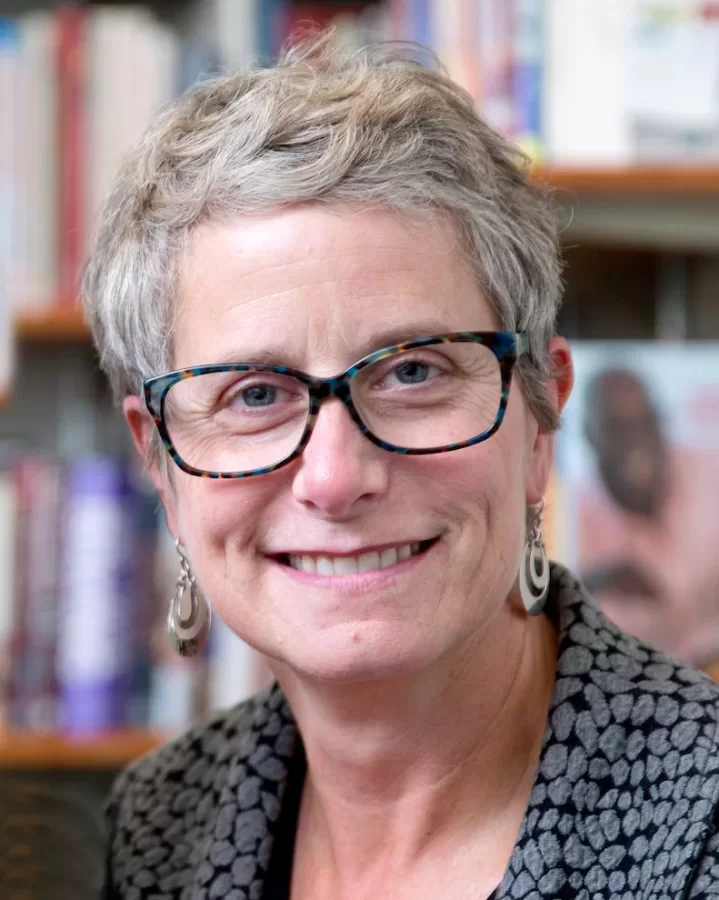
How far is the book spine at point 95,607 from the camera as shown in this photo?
5.70 ft

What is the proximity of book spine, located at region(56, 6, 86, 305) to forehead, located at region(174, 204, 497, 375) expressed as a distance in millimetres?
826

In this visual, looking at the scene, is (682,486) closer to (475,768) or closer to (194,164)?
(475,768)

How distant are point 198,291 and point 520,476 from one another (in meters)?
0.31

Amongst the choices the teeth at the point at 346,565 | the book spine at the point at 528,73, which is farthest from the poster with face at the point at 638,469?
the teeth at the point at 346,565

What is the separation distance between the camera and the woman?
938mm

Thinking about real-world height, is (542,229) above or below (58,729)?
above

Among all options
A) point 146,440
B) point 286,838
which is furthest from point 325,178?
point 286,838

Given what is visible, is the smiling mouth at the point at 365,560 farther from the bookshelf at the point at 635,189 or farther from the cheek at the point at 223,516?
the bookshelf at the point at 635,189

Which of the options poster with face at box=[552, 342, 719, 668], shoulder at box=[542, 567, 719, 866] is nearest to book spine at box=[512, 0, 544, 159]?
poster with face at box=[552, 342, 719, 668]

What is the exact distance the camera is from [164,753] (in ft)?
4.30

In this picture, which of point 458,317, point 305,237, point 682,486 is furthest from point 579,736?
point 682,486

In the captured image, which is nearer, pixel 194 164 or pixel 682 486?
pixel 194 164

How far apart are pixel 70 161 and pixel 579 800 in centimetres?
119

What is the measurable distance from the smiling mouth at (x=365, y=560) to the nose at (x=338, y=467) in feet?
0.13
